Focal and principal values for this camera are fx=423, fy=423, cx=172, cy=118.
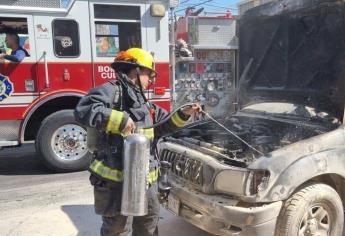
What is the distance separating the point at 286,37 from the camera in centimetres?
439

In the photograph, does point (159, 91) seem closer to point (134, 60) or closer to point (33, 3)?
point (33, 3)

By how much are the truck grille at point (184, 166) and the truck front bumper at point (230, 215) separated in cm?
12

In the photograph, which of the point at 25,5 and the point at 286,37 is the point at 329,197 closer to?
the point at 286,37

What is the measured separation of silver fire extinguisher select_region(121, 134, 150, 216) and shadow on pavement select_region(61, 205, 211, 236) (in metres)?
1.34

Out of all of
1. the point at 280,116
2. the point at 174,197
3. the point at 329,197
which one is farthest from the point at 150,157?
the point at 280,116

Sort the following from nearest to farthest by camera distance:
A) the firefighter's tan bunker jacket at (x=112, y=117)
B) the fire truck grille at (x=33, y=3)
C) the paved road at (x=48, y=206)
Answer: the firefighter's tan bunker jacket at (x=112, y=117) → the paved road at (x=48, y=206) → the fire truck grille at (x=33, y=3)

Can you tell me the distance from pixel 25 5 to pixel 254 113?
361cm

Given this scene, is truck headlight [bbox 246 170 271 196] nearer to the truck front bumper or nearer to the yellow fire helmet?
the truck front bumper

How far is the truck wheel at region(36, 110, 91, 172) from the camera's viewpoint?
6074 mm

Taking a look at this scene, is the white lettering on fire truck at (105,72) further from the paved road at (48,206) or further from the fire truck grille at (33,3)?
the paved road at (48,206)

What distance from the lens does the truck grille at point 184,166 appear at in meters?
3.30

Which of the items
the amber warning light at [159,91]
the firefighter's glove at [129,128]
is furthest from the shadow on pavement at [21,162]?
the firefighter's glove at [129,128]

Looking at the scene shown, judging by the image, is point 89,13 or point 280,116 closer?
point 280,116

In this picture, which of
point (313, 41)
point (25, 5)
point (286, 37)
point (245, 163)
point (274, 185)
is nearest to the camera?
point (274, 185)
